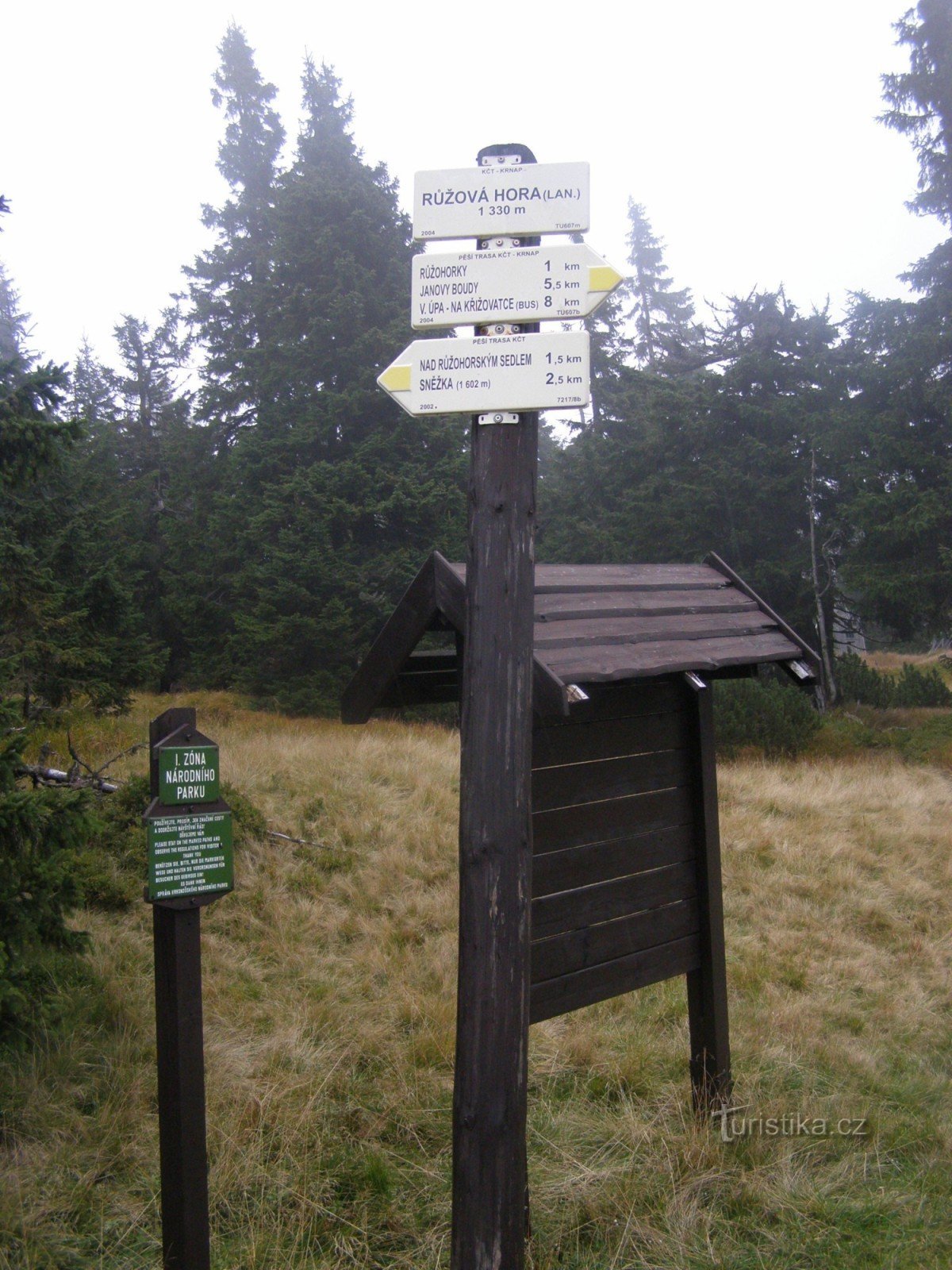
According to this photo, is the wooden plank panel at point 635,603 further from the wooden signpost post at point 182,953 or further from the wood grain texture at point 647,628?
the wooden signpost post at point 182,953

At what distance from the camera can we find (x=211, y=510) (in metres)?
22.8

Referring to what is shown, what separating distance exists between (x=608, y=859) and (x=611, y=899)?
0.17m

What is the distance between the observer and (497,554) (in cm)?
304

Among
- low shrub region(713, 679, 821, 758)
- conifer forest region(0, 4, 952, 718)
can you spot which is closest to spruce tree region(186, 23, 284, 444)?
conifer forest region(0, 4, 952, 718)

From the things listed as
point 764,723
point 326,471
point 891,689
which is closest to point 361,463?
point 326,471

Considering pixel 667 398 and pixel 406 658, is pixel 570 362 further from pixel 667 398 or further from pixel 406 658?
pixel 667 398

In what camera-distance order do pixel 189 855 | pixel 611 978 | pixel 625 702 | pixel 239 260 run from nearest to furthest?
pixel 189 855 < pixel 611 978 < pixel 625 702 < pixel 239 260

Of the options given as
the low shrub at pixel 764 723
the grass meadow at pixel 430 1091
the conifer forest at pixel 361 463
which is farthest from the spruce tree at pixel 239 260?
the grass meadow at pixel 430 1091

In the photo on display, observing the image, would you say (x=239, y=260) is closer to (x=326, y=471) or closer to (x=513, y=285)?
(x=326, y=471)

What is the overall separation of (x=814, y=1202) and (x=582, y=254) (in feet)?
12.1

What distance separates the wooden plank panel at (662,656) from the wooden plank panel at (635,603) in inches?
8.6

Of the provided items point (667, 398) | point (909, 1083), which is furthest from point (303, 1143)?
point (667, 398)

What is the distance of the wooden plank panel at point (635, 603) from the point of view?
3.85 metres

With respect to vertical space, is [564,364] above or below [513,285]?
below
